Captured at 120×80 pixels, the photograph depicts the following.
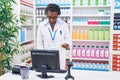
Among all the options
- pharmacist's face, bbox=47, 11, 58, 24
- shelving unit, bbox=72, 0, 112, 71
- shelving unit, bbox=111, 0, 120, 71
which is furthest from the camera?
shelving unit, bbox=72, 0, 112, 71

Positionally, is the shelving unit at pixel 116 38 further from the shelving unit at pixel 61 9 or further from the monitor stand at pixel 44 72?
the monitor stand at pixel 44 72

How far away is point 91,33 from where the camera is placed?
511 centimetres

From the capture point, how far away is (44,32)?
3285 mm

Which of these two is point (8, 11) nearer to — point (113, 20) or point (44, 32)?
point (44, 32)

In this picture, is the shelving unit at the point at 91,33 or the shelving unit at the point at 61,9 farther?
the shelving unit at the point at 61,9

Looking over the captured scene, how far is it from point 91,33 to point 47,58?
2918 mm

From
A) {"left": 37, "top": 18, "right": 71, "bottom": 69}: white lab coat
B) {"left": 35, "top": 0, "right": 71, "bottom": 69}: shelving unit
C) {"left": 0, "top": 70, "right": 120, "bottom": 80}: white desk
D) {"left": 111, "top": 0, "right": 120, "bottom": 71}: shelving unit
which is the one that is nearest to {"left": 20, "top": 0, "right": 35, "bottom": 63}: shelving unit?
{"left": 35, "top": 0, "right": 71, "bottom": 69}: shelving unit

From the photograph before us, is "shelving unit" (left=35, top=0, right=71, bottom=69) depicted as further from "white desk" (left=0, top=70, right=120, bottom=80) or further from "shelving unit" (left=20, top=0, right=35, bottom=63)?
"white desk" (left=0, top=70, right=120, bottom=80)

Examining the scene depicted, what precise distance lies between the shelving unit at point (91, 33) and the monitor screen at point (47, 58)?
282 centimetres

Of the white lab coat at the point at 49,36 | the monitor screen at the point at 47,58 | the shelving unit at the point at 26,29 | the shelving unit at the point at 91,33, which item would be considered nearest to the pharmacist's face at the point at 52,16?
the white lab coat at the point at 49,36

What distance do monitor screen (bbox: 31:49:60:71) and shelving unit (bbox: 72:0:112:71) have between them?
282 centimetres

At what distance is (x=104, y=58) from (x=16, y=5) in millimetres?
2596

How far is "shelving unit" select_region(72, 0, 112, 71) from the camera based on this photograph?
505cm

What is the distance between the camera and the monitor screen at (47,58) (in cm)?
235
